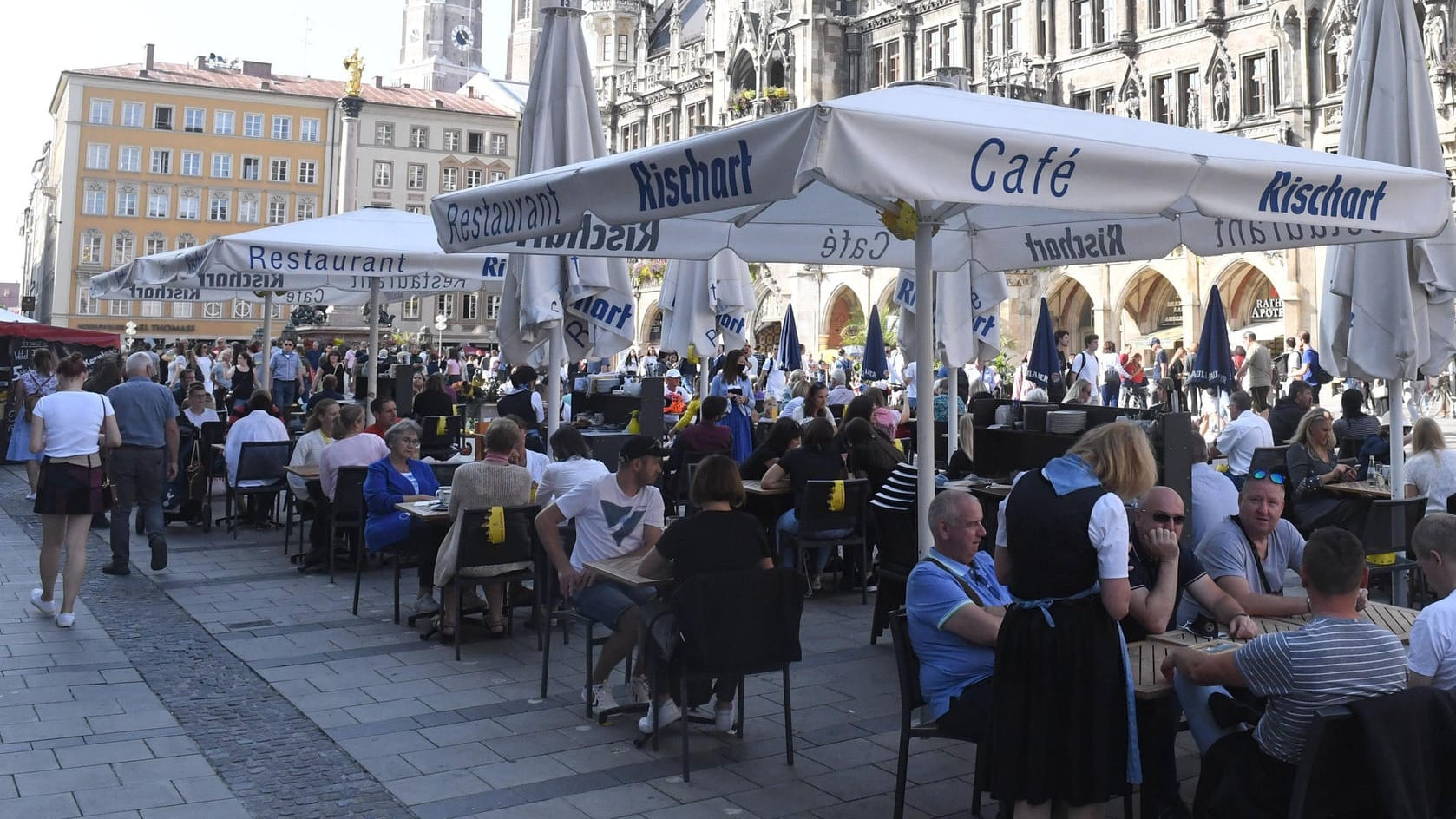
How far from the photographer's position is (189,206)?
250ft

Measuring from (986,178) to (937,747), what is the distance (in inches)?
107

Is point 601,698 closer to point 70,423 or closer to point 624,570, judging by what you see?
point 624,570

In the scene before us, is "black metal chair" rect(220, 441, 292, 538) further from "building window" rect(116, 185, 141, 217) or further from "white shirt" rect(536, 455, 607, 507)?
"building window" rect(116, 185, 141, 217)

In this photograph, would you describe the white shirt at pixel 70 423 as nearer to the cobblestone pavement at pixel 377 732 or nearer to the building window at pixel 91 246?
the cobblestone pavement at pixel 377 732

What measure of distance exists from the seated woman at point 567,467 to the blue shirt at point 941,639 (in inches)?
108

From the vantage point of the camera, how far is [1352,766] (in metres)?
3.38

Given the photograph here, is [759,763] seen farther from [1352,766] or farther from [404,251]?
[404,251]

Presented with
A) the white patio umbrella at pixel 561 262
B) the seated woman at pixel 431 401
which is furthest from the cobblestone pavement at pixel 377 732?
the seated woman at pixel 431 401

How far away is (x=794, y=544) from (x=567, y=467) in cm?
243

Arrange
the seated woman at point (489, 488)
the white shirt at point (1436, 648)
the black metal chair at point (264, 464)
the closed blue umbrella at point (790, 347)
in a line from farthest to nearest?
the closed blue umbrella at point (790, 347), the black metal chair at point (264, 464), the seated woman at point (489, 488), the white shirt at point (1436, 648)

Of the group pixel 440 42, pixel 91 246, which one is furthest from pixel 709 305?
pixel 440 42

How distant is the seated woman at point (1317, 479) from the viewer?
802 cm

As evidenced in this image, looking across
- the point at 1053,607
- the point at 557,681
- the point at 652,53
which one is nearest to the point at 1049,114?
the point at 1053,607

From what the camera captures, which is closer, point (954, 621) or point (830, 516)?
point (954, 621)
